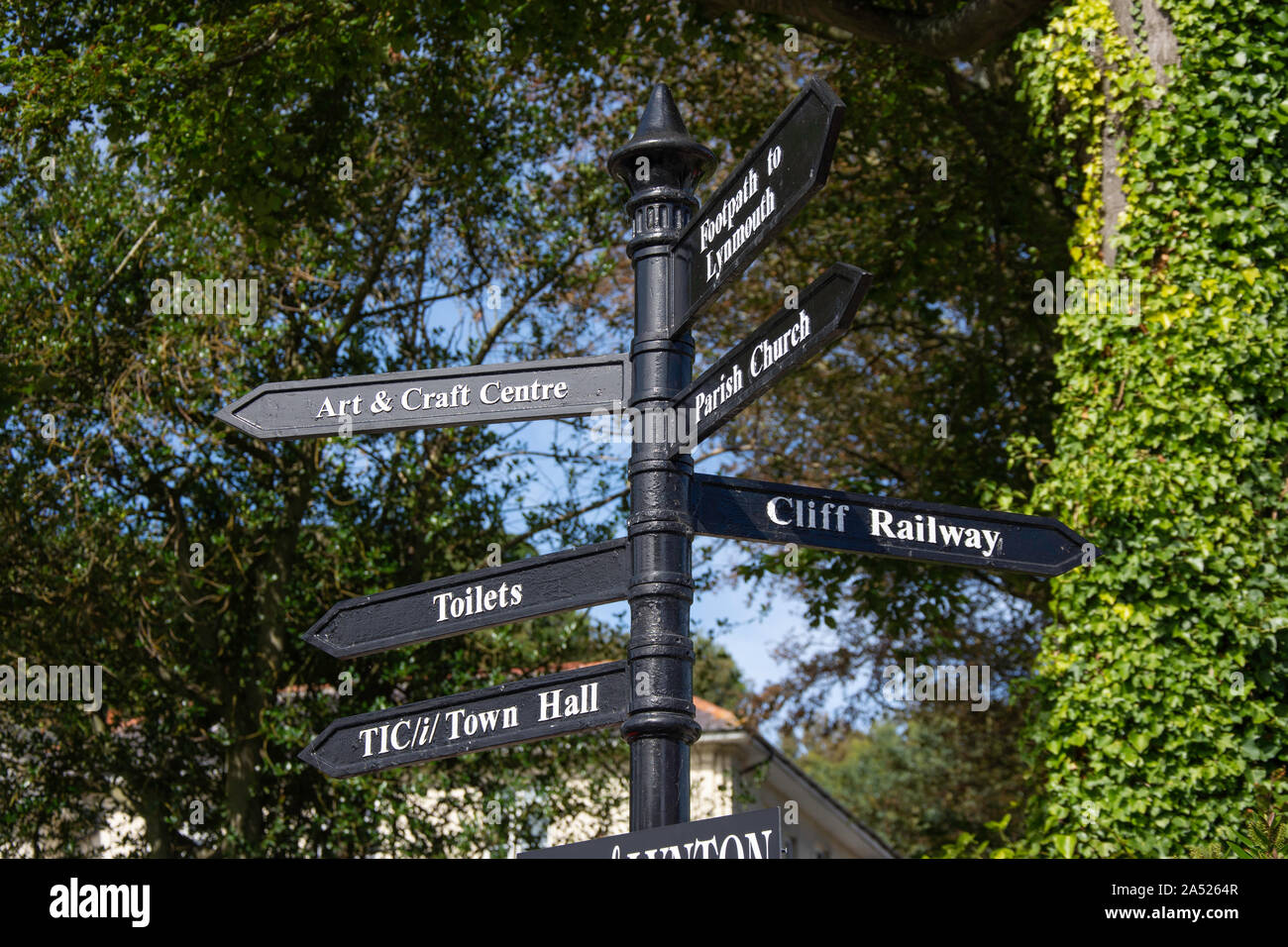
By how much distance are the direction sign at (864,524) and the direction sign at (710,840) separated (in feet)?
3.35

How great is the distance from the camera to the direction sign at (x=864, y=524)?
4238 millimetres

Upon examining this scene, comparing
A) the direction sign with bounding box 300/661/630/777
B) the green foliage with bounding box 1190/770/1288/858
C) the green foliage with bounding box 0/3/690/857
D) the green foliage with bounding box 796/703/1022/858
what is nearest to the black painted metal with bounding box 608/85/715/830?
the direction sign with bounding box 300/661/630/777

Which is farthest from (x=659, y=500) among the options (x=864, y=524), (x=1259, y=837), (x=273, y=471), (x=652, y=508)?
(x=273, y=471)

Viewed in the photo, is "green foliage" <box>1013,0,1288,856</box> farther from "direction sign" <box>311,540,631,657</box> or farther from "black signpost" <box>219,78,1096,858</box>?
"direction sign" <box>311,540,631,657</box>

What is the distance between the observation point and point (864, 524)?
4.32 metres

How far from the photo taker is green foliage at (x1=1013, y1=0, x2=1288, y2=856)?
7.57 meters

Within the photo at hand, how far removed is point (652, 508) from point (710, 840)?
1.08 m

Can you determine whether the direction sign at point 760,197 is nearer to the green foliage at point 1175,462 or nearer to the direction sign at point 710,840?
the direction sign at point 710,840

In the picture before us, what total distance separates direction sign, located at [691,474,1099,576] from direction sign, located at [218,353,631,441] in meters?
0.48

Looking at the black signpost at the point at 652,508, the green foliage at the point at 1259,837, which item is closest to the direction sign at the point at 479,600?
the black signpost at the point at 652,508

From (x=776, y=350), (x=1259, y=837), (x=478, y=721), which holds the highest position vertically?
(x=776, y=350)

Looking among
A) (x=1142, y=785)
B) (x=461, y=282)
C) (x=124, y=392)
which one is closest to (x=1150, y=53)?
(x=1142, y=785)

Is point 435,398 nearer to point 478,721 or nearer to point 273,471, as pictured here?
point 478,721

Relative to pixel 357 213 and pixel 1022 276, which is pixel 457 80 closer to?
pixel 357 213
